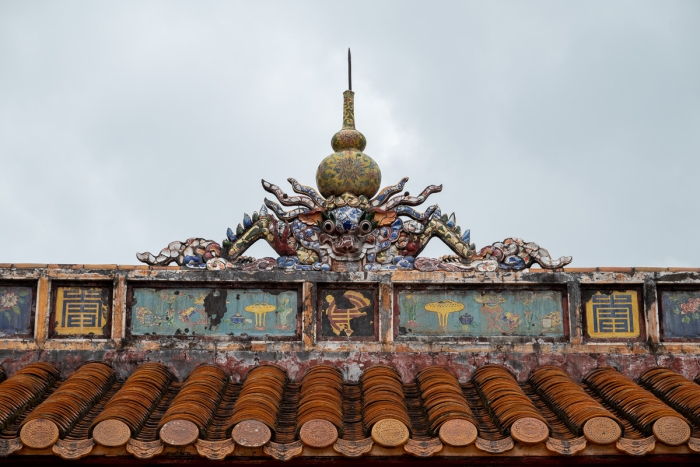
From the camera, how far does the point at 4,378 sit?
28.9ft

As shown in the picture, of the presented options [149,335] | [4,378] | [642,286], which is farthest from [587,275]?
[4,378]

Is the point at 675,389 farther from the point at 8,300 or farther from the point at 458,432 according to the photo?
the point at 8,300

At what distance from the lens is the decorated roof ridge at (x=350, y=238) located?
9.30 m

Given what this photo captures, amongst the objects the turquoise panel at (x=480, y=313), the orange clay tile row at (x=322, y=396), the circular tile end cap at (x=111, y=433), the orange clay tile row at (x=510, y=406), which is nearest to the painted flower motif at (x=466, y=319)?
the turquoise panel at (x=480, y=313)

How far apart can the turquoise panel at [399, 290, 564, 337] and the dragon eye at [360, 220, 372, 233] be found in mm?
644

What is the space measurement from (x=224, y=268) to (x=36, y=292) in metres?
A: 1.67

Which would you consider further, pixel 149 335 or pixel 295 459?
pixel 149 335

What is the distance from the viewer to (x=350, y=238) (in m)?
9.26

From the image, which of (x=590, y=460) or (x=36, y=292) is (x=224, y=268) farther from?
(x=590, y=460)

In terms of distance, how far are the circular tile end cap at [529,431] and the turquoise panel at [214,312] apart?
2.67m

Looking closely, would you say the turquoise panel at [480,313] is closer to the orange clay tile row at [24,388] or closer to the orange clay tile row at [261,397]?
the orange clay tile row at [261,397]

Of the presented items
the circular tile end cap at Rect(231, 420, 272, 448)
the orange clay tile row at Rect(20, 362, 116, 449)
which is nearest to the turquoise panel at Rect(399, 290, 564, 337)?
the circular tile end cap at Rect(231, 420, 272, 448)

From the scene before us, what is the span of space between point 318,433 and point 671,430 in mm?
2414

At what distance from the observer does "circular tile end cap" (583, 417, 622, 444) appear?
278 inches
